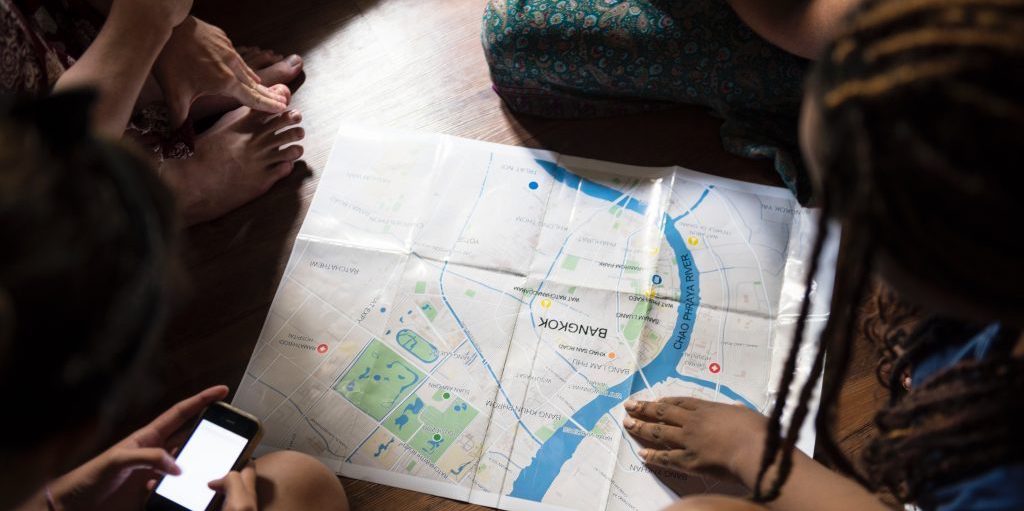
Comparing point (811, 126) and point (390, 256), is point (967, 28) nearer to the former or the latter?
point (811, 126)

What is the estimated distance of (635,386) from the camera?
2.92 ft

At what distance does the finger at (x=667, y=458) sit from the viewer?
83cm

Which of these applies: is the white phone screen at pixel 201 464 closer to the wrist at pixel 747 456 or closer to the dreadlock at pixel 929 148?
the wrist at pixel 747 456

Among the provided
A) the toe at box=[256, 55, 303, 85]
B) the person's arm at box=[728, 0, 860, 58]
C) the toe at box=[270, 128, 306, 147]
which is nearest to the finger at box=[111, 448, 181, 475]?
the toe at box=[270, 128, 306, 147]

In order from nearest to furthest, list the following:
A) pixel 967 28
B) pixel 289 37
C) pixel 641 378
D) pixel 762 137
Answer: pixel 967 28 → pixel 641 378 → pixel 762 137 → pixel 289 37

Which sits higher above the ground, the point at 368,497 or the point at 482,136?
the point at 482,136

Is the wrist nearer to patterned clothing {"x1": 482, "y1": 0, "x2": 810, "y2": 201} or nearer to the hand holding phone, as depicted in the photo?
patterned clothing {"x1": 482, "y1": 0, "x2": 810, "y2": 201}

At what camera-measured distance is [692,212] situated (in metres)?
0.98

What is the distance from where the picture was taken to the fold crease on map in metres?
0.86

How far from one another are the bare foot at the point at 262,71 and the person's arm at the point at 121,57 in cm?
19

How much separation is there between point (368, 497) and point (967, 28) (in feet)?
2.41

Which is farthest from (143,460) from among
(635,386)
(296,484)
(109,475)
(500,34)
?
(500,34)

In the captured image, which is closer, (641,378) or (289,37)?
(641,378)

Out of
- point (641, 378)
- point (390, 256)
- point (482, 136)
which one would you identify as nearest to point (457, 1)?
point (482, 136)
